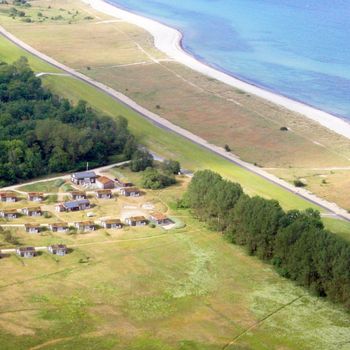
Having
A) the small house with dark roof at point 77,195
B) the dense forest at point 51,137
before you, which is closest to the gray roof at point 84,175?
the dense forest at point 51,137

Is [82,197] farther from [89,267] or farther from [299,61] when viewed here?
[299,61]

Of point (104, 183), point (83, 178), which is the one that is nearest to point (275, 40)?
point (83, 178)

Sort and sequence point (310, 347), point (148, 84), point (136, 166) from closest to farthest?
point (310, 347) < point (136, 166) < point (148, 84)

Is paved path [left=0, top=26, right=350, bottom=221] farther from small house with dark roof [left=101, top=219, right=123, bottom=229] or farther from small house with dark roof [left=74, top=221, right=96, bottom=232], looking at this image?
small house with dark roof [left=74, top=221, right=96, bottom=232]

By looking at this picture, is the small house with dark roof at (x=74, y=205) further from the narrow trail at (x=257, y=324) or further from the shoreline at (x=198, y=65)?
the shoreline at (x=198, y=65)

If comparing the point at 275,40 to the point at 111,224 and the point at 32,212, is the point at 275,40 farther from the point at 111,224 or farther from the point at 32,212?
the point at 32,212

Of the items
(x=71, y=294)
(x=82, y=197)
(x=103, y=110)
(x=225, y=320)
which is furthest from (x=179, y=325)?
(x=103, y=110)

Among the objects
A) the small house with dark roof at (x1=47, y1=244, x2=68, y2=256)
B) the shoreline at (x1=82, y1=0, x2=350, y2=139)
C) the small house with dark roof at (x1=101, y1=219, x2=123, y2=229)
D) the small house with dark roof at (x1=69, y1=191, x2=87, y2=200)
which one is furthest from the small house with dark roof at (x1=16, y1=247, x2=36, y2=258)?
the shoreline at (x1=82, y1=0, x2=350, y2=139)
